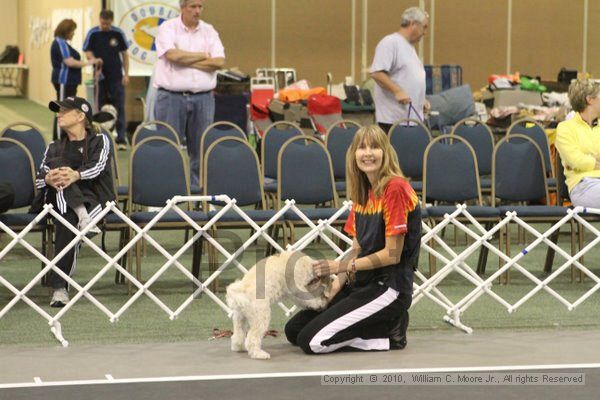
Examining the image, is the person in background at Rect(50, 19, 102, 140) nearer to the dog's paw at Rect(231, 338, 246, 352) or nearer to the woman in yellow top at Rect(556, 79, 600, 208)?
the woman in yellow top at Rect(556, 79, 600, 208)

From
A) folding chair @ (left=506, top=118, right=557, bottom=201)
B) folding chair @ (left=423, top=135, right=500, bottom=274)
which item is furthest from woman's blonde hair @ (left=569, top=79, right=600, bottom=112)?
folding chair @ (left=506, top=118, right=557, bottom=201)

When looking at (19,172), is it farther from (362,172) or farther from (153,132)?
(362,172)

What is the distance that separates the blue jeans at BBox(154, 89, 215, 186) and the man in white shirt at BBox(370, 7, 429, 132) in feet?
4.21

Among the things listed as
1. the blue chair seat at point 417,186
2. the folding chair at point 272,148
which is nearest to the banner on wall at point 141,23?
the folding chair at point 272,148

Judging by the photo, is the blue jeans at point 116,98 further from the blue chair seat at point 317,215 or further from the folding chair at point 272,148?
the blue chair seat at point 317,215

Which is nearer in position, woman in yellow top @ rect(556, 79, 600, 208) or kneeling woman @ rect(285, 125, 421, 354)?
kneeling woman @ rect(285, 125, 421, 354)

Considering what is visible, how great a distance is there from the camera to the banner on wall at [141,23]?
12320mm

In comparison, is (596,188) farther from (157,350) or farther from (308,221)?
(157,350)

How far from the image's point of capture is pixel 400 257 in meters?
4.96

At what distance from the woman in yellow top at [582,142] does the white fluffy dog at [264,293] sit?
211 cm

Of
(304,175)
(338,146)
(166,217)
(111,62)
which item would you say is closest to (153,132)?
(338,146)

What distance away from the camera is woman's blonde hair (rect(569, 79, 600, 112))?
21.1 ft

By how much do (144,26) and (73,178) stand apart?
6819mm

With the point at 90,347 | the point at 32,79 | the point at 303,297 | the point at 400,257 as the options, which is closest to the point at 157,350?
the point at 90,347
